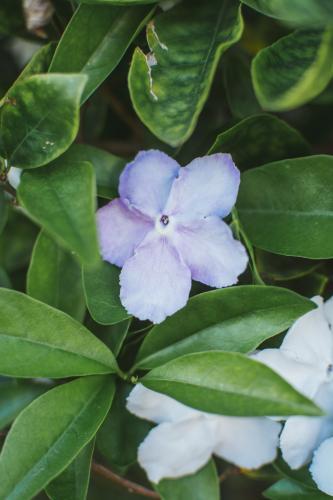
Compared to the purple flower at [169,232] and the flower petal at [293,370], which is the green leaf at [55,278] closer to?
the purple flower at [169,232]

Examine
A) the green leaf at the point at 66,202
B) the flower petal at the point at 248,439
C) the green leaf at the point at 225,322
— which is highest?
the green leaf at the point at 66,202

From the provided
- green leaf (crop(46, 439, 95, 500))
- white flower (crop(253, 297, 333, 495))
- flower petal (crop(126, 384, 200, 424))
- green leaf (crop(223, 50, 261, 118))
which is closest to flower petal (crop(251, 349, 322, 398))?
white flower (crop(253, 297, 333, 495))

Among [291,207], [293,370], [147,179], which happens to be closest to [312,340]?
[293,370]

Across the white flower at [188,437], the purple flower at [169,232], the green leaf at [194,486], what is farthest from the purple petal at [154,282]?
the green leaf at [194,486]

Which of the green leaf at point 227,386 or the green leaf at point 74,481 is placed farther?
the green leaf at point 74,481

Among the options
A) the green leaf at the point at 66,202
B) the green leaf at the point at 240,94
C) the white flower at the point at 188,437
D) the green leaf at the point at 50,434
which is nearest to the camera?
the green leaf at the point at 66,202

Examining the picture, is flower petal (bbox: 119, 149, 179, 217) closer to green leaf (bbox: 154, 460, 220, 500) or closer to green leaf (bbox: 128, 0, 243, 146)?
green leaf (bbox: 128, 0, 243, 146)

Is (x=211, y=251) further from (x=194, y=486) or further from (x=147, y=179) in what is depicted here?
(x=194, y=486)
